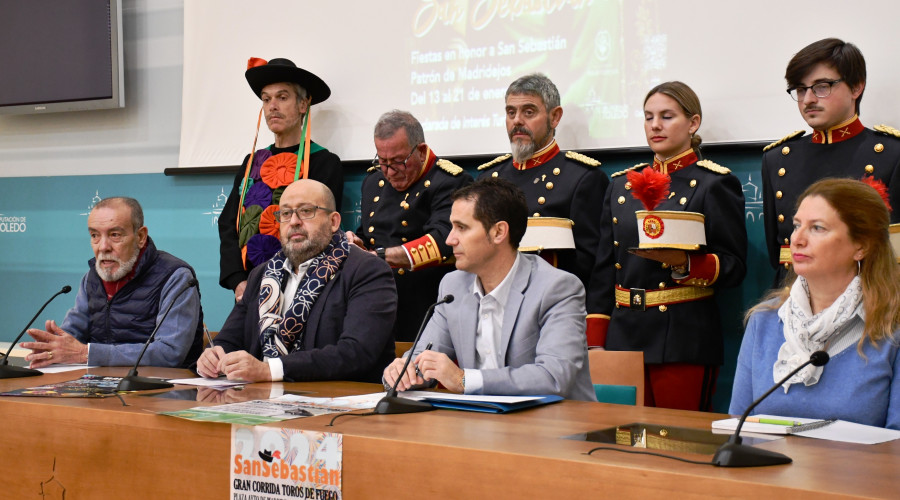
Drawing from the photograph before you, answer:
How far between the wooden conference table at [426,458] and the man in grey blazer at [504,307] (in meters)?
0.28

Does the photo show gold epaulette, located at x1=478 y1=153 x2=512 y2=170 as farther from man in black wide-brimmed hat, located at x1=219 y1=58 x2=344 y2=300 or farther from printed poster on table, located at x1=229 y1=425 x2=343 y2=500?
printed poster on table, located at x1=229 y1=425 x2=343 y2=500

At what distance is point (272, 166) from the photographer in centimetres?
485

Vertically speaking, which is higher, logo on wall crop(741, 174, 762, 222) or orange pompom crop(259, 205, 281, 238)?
logo on wall crop(741, 174, 762, 222)

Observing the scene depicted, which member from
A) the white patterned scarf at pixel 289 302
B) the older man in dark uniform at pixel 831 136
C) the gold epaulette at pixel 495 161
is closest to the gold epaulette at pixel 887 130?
the older man in dark uniform at pixel 831 136

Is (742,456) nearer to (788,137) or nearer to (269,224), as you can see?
(788,137)

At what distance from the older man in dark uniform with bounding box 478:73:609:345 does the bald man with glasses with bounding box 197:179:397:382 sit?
91 cm

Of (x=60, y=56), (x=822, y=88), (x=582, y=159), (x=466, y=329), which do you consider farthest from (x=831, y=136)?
(x=60, y=56)

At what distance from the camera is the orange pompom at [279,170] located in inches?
187

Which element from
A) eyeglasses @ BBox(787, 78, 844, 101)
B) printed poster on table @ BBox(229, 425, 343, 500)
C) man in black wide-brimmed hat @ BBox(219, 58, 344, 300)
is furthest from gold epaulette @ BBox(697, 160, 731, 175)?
printed poster on table @ BBox(229, 425, 343, 500)

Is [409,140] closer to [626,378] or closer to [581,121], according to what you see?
[581,121]

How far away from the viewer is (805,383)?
7.41 ft

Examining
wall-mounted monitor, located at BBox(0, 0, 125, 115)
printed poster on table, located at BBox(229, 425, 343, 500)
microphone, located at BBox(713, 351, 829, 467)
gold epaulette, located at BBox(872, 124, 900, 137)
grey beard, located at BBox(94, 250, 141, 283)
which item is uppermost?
wall-mounted monitor, located at BBox(0, 0, 125, 115)

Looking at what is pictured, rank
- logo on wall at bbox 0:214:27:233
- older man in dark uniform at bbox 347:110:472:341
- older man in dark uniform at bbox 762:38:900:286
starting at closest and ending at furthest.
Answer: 1. older man in dark uniform at bbox 762:38:900:286
2. older man in dark uniform at bbox 347:110:472:341
3. logo on wall at bbox 0:214:27:233

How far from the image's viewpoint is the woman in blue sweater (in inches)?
87.4
